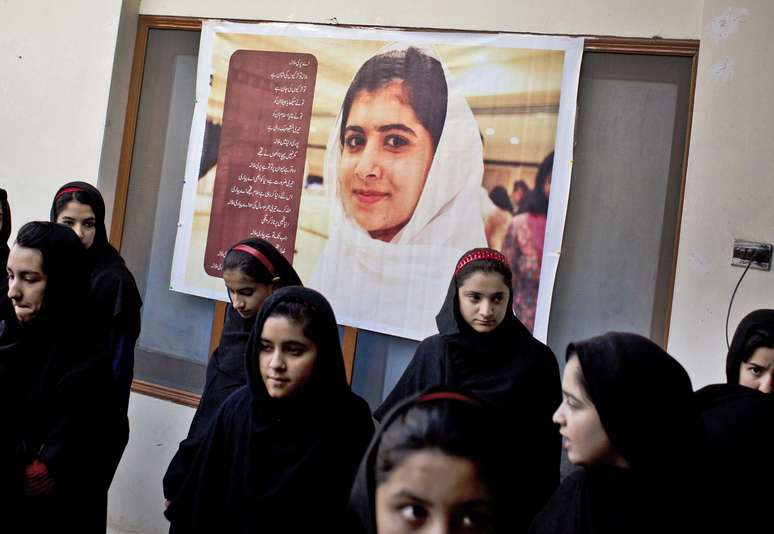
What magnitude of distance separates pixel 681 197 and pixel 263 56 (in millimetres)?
2137

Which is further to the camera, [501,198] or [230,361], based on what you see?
[501,198]

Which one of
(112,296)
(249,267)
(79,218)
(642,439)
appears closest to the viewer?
(642,439)

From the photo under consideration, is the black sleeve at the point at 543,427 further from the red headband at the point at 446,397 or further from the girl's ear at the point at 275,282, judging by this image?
the red headband at the point at 446,397

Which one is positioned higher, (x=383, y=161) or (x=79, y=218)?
(x=383, y=161)

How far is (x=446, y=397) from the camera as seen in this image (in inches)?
48.9

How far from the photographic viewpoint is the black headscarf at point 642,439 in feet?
4.77

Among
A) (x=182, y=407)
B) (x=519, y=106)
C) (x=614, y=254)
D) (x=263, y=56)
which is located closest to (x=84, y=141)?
(x=263, y=56)

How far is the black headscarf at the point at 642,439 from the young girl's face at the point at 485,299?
1368 mm

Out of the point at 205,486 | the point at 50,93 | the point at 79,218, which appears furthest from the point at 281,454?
the point at 50,93

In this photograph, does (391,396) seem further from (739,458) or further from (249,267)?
(739,458)

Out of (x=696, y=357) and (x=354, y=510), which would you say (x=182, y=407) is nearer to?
(x=696, y=357)

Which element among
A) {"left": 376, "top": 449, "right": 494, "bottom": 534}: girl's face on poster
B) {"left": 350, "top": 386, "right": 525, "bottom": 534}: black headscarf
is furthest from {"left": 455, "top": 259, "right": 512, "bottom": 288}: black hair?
{"left": 376, "top": 449, "right": 494, "bottom": 534}: girl's face on poster

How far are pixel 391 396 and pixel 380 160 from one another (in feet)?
4.03

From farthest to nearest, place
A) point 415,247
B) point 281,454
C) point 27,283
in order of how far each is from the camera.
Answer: point 415,247 → point 27,283 → point 281,454
